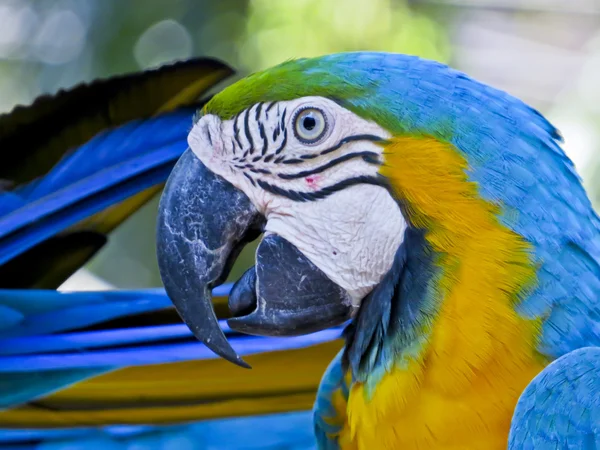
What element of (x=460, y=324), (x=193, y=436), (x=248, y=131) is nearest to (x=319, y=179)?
(x=248, y=131)

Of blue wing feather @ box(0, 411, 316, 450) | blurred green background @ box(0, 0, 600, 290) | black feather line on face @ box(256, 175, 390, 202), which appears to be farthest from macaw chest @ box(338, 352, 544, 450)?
blurred green background @ box(0, 0, 600, 290)

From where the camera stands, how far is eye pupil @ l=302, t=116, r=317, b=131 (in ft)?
2.75

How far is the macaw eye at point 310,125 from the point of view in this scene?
83 centimetres

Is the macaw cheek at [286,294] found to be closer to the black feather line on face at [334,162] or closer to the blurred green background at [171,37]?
the black feather line on face at [334,162]

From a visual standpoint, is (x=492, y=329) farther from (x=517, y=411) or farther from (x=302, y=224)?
(x=302, y=224)

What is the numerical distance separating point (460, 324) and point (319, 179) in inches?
9.5

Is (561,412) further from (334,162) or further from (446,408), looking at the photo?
(334,162)

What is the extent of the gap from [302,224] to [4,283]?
0.59 m

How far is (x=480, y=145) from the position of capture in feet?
2.63

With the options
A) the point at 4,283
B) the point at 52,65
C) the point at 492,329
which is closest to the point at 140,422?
the point at 4,283

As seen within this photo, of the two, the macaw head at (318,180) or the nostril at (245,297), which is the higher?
the macaw head at (318,180)

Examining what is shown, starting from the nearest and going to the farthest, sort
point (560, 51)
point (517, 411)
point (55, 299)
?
point (517, 411) → point (55, 299) → point (560, 51)

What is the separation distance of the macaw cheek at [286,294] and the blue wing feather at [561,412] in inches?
10.4

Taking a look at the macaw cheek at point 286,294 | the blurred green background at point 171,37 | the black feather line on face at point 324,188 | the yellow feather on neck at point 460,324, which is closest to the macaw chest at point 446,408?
the yellow feather on neck at point 460,324
